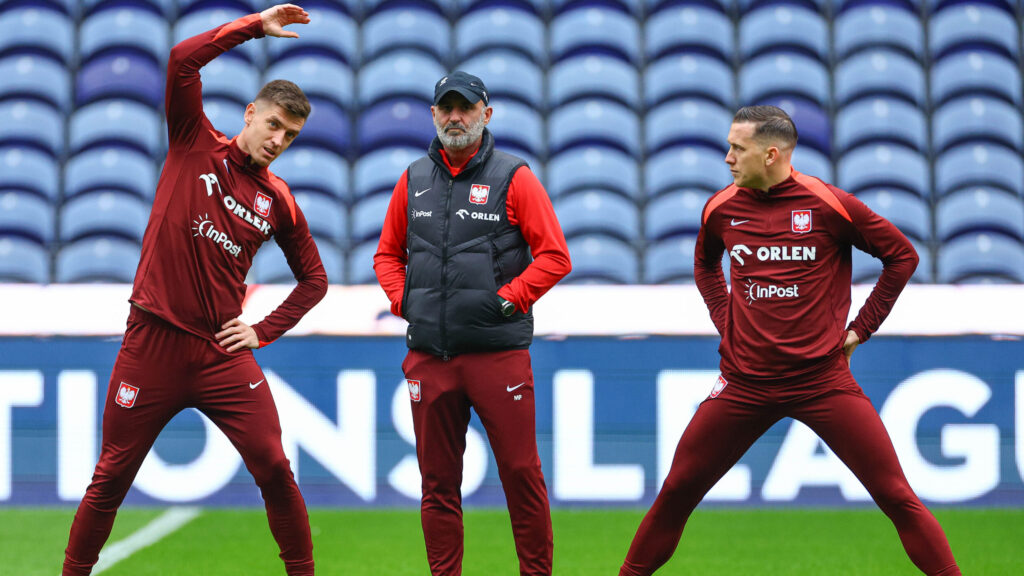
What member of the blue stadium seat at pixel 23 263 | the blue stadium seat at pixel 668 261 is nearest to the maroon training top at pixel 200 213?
the blue stadium seat at pixel 668 261

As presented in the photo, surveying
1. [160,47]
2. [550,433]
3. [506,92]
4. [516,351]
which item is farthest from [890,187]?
[160,47]

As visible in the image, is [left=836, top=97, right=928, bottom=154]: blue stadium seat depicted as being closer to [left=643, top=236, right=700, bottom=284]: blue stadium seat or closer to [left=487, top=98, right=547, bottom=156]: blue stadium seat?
[left=643, top=236, right=700, bottom=284]: blue stadium seat

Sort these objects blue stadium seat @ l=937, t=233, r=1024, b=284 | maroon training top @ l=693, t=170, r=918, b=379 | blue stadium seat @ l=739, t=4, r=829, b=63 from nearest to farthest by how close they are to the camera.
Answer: maroon training top @ l=693, t=170, r=918, b=379 → blue stadium seat @ l=937, t=233, r=1024, b=284 → blue stadium seat @ l=739, t=4, r=829, b=63

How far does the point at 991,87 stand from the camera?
8.55m

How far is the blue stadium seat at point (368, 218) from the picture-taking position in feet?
24.2

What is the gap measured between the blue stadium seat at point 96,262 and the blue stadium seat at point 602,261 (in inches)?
113

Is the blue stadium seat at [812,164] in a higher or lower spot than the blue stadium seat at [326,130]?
lower

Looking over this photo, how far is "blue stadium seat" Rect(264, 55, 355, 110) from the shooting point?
839 centimetres

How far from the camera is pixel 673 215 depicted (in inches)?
293

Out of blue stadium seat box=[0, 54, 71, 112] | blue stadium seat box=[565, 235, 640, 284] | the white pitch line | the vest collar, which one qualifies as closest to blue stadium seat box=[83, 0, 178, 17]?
blue stadium seat box=[0, 54, 71, 112]

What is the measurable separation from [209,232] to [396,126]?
16.1ft

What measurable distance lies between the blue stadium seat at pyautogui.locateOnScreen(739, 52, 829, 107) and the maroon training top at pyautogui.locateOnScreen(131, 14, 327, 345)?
5613 millimetres

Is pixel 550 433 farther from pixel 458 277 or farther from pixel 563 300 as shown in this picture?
pixel 458 277

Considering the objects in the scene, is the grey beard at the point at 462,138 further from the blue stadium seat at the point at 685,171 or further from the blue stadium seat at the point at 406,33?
the blue stadium seat at the point at 406,33
